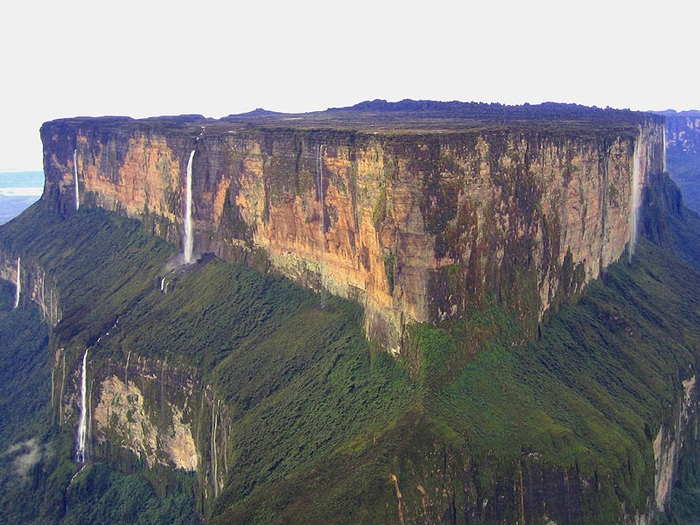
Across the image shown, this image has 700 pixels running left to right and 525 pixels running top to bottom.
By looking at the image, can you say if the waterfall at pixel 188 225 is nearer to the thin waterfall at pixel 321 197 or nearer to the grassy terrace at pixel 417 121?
the grassy terrace at pixel 417 121

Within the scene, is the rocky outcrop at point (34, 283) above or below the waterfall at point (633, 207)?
below

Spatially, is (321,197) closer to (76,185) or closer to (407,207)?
(407,207)

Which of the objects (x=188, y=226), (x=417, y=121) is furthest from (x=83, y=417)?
(x=417, y=121)

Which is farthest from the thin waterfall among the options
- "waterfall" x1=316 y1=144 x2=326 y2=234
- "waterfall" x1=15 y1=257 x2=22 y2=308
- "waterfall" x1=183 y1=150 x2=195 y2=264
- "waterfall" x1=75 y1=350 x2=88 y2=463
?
"waterfall" x1=15 y1=257 x2=22 y2=308

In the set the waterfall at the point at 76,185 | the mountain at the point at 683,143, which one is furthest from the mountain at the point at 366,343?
the mountain at the point at 683,143

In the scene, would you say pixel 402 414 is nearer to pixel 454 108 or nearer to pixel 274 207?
pixel 274 207

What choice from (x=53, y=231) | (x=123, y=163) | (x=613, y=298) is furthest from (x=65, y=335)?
(x=613, y=298)

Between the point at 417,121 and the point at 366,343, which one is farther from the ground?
the point at 417,121
